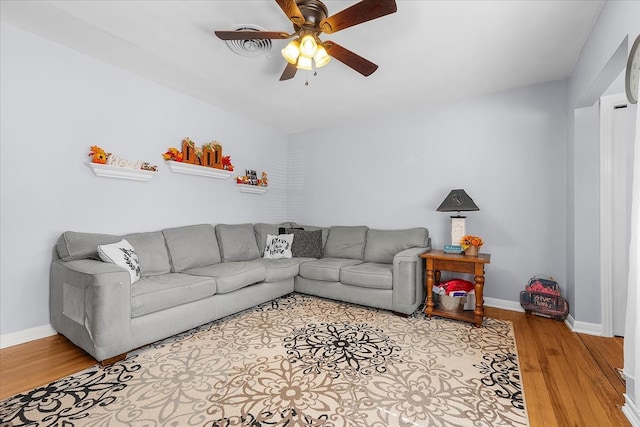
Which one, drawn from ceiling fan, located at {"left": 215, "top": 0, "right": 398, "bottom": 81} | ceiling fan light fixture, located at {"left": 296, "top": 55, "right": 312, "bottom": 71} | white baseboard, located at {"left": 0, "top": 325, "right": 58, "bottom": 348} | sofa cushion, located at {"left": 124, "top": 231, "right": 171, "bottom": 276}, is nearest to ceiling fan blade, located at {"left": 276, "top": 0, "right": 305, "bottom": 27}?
ceiling fan, located at {"left": 215, "top": 0, "right": 398, "bottom": 81}

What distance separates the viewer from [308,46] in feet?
6.37

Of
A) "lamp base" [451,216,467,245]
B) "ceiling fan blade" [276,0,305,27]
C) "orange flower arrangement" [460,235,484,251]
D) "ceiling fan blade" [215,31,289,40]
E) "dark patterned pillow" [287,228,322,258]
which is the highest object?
"ceiling fan blade" [276,0,305,27]

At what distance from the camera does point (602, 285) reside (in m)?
2.52

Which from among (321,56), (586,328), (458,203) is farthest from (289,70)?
(586,328)

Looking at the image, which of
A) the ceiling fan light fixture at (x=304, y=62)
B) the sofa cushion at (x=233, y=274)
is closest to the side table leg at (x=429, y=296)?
the sofa cushion at (x=233, y=274)

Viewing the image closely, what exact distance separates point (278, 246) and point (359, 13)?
2.95 meters

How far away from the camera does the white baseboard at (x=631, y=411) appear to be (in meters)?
1.43

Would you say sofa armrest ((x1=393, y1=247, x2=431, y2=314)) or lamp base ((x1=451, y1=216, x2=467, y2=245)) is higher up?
lamp base ((x1=451, y1=216, x2=467, y2=245))

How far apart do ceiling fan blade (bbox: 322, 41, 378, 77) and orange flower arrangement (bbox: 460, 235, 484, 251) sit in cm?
195

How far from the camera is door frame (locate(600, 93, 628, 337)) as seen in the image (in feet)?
8.16

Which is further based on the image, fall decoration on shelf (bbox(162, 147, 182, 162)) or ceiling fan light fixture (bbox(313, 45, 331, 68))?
fall decoration on shelf (bbox(162, 147, 182, 162))

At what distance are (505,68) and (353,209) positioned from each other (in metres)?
2.48

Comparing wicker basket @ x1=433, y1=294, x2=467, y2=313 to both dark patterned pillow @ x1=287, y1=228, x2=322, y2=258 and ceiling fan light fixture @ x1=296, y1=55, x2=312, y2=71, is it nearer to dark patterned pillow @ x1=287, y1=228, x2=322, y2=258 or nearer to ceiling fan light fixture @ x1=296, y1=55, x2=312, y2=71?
dark patterned pillow @ x1=287, y1=228, x2=322, y2=258

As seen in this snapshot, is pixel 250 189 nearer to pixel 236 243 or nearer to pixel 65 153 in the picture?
pixel 236 243
